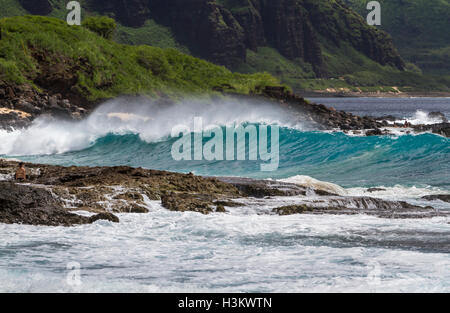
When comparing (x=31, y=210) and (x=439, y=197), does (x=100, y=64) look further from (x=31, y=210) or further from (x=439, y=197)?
(x=31, y=210)

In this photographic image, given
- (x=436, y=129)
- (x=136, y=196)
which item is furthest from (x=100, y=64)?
(x=136, y=196)

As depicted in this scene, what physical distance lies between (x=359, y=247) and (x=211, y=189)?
22.9ft

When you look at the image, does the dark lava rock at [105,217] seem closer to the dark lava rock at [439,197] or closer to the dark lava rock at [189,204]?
the dark lava rock at [189,204]

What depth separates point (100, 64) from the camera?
4941cm

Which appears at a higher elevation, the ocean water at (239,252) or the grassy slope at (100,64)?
the grassy slope at (100,64)

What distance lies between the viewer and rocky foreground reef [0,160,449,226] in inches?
549

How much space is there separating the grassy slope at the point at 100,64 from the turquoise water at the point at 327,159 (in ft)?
25.7

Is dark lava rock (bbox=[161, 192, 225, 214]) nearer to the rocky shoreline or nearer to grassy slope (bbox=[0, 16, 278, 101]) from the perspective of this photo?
the rocky shoreline

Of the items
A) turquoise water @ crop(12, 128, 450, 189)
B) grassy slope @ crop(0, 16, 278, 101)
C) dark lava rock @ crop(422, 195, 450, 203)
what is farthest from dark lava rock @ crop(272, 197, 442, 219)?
grassy slope @ crop(0, 16, 278, 101)

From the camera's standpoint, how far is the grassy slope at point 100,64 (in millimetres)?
44000

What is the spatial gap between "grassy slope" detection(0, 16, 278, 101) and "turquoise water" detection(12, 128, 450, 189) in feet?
25.7

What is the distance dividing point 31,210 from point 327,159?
2205cm

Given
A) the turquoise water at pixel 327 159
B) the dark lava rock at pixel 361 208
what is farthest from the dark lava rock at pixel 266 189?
the turquoise water at pixel 327 159
